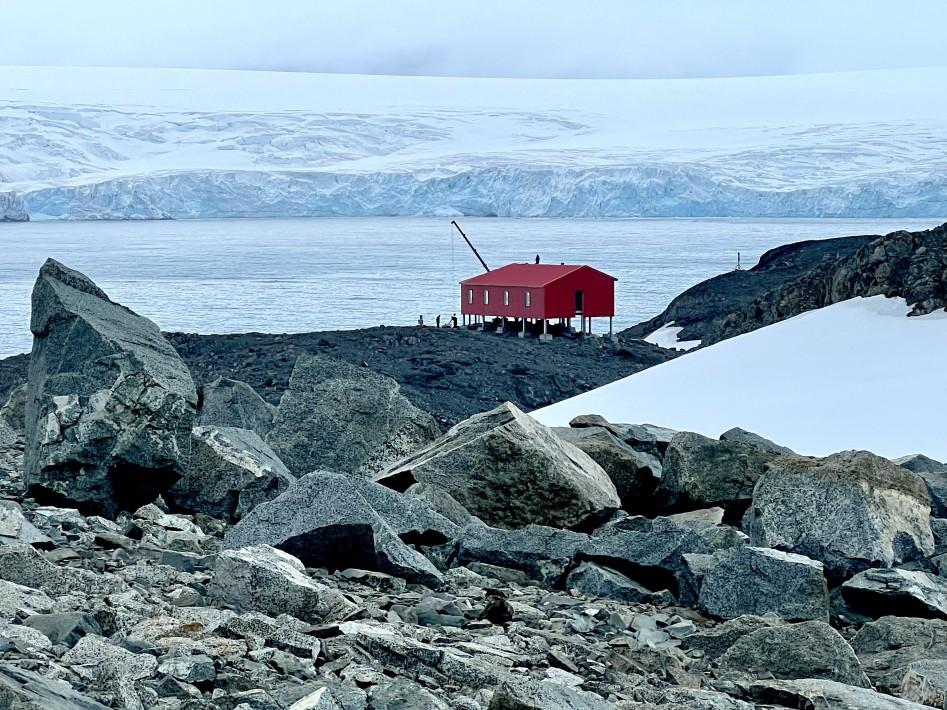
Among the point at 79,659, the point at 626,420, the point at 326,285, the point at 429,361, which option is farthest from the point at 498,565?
the point at 326,285

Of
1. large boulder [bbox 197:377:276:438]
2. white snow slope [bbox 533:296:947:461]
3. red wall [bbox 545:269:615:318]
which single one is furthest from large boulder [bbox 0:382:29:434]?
red wall [bbox 545:269:615:318]

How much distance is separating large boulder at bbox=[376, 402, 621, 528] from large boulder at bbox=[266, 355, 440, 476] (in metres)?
1.09

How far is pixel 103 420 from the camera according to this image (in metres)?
6.16

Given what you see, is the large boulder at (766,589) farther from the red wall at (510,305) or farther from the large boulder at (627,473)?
the red wall at (510,305)

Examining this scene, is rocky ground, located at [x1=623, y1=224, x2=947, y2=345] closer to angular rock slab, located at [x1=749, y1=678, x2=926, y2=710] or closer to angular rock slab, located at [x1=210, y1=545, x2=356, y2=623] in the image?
angular rock slab, located at [x1=749, y1=678, x2=926, y2=710]

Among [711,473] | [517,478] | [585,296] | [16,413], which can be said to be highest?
[517,478]

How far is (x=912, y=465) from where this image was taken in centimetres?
870

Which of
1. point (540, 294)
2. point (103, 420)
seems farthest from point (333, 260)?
point (103, 420)

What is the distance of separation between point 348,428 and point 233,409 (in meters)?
1.56

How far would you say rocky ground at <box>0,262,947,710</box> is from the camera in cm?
322

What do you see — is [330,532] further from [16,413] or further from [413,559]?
[16,413]

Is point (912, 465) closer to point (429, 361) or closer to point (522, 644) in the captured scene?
point (522, 644)

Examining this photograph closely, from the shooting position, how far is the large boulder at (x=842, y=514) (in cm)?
588

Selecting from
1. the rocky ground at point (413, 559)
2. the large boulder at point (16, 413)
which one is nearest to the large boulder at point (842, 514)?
the rocky ground at point (413, 559)
